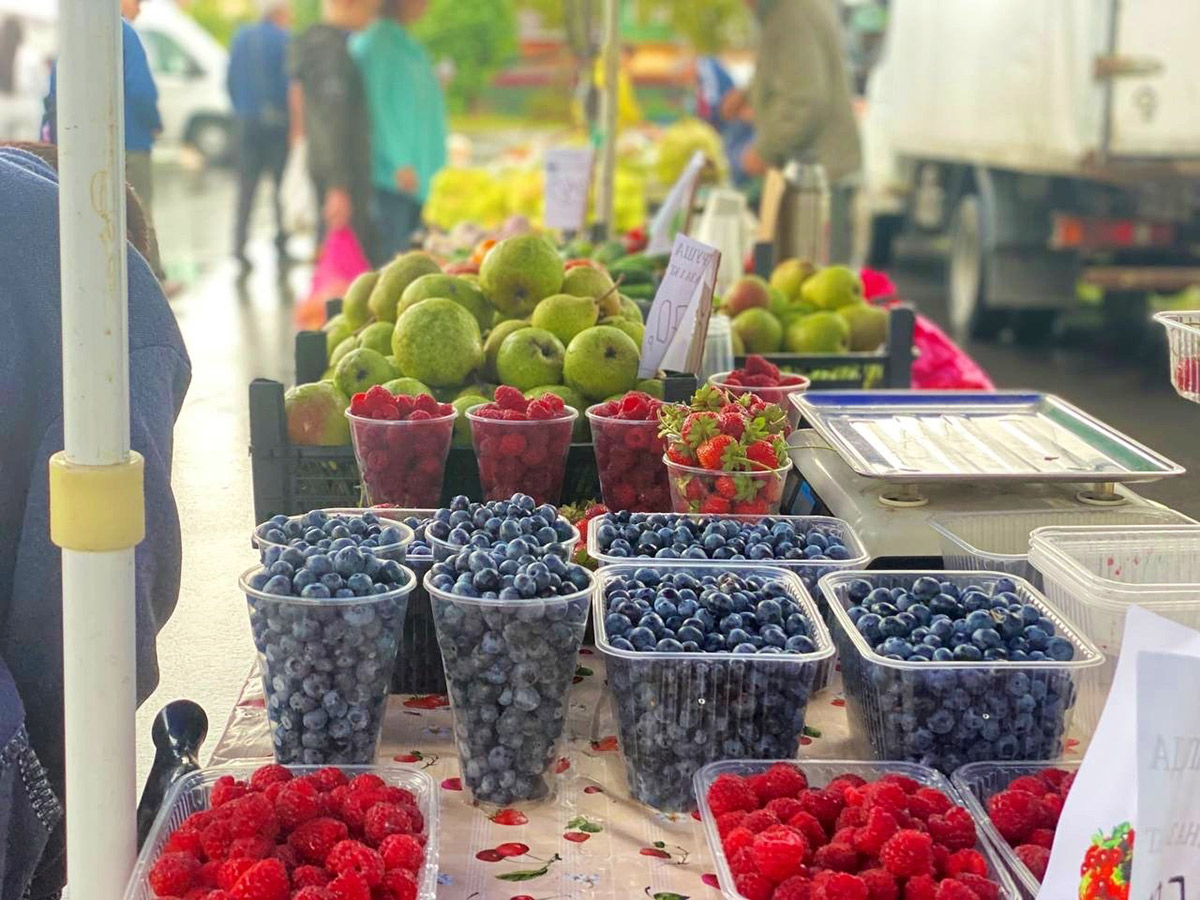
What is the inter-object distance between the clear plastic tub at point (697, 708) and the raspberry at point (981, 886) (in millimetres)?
281

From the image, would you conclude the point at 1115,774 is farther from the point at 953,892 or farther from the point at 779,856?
the point at 779,856

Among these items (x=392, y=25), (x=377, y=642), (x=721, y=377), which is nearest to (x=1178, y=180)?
(x=392, y=25)

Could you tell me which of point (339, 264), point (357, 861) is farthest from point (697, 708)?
point (339, 264)

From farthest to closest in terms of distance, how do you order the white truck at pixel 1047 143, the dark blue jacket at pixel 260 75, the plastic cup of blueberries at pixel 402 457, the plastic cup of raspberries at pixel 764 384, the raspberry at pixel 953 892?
the dark blue jacket at pixel 260 75 < the white truck at pixel 1047 143 < the plastic cup of raspberries at pixel 764 384 < the plastic cup of blueberries at pixel 402 457 < the raspberry at pixel 953 892

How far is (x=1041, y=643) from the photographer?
4.94ft

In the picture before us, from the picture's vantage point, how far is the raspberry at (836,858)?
4.09 ft

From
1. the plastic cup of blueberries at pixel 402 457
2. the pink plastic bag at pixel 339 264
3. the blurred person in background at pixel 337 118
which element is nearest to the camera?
the plastic cup of blueberries at pixel 402 457

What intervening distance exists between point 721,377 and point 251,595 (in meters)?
1.22

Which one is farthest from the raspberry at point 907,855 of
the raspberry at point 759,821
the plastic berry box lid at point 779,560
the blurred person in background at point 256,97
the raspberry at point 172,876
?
the blurred person in background at point 256,97

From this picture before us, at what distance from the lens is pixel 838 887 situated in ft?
3.88

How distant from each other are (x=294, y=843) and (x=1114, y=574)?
3.50ft

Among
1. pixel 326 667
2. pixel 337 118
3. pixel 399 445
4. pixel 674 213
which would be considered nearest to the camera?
pixel 326 667

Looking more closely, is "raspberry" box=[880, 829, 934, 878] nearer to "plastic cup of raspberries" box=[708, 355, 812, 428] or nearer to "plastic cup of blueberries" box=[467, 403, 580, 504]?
"plastic cup of blueberries" box=[467, 403, 580, 504]

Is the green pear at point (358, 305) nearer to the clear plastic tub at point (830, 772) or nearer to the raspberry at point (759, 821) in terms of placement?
the clear plastic tub at point (830, 772)
